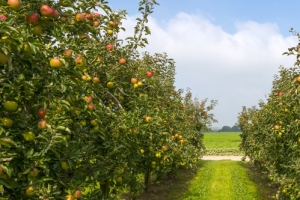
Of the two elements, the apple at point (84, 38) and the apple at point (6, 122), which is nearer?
the apple at point (6, 122)

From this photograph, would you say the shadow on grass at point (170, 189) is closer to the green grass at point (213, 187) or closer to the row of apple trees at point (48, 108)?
the green grass at point (213, 187)

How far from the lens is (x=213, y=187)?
13.1 m

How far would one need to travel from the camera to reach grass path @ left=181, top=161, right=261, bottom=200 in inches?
451

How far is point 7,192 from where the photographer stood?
8.75ft

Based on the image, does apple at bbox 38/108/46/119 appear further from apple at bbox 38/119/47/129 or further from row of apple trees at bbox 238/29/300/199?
row of apple trees at bbox 238/29/300/199

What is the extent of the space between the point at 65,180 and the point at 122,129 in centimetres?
155

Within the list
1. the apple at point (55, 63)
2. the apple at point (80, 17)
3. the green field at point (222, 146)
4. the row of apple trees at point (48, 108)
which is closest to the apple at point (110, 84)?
the row of apple trees at point (48, 108)

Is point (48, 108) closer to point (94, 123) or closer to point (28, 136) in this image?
point (28, 136)

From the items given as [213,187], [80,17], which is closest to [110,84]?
[80,17]

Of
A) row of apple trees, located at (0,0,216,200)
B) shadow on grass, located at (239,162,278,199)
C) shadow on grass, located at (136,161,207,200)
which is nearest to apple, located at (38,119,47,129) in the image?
row of apple trees, located at (0,0,216,200)

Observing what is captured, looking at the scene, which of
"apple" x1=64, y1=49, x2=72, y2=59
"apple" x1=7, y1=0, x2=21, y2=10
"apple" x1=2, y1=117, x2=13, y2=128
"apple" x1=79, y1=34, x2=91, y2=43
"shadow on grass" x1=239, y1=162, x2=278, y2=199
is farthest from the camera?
"shadow on grass" x1=239, y1=162, x2=278, y2=199

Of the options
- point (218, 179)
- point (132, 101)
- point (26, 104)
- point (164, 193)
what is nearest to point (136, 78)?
point (132, 101)

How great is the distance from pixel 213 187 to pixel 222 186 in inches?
17.7

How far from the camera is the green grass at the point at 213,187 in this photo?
11.4 meters
